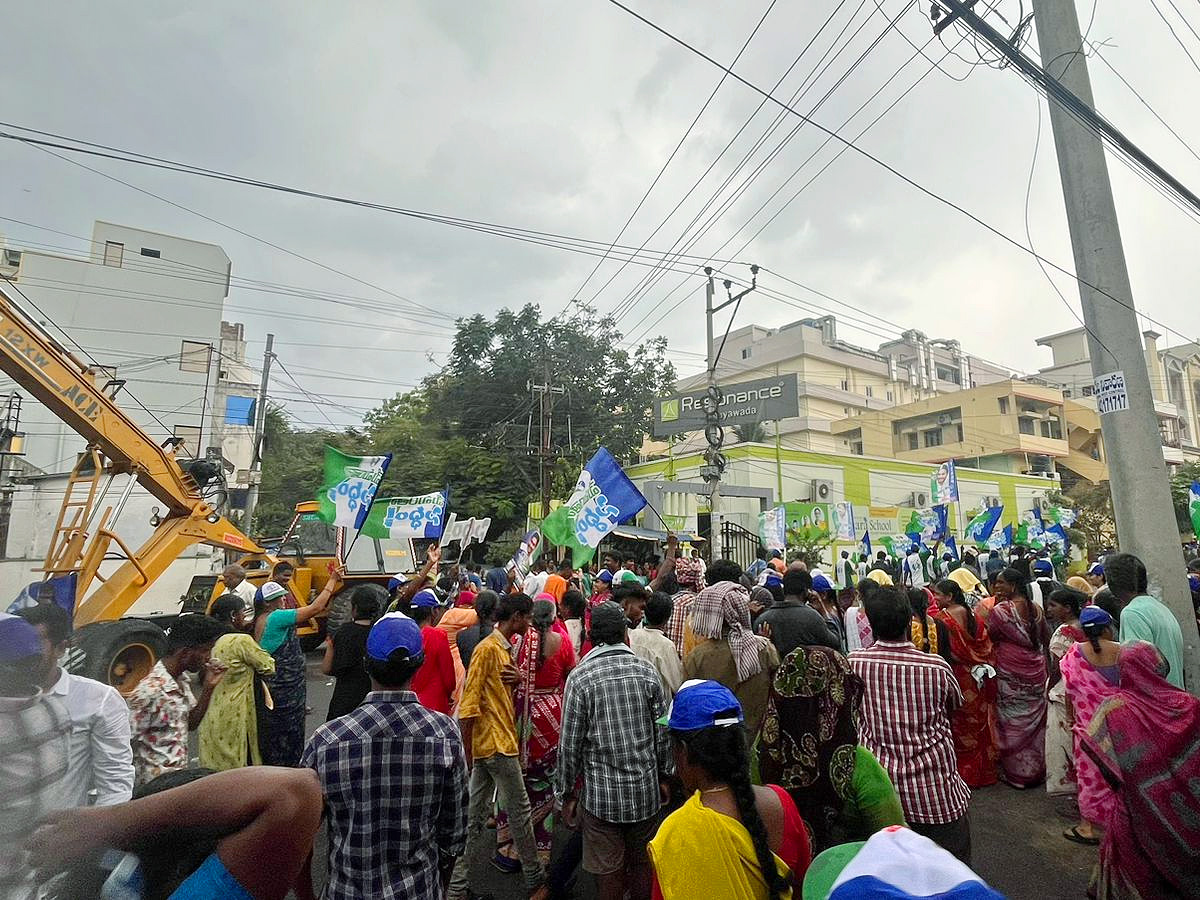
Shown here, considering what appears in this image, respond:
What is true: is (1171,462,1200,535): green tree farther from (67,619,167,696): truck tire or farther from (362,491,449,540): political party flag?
(67,619,167,696): truck tire

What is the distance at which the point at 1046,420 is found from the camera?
37125 millimetres

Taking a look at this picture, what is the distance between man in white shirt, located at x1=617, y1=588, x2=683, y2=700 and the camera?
4273mm

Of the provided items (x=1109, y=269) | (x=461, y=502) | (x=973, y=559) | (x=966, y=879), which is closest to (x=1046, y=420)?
(x=973, y=559)

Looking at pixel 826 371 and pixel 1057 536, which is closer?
pixel 1057 536

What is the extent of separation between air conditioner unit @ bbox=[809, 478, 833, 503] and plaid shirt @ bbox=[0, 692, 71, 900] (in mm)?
23857

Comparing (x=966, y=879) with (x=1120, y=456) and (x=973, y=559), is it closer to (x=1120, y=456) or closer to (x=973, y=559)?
(x=1120, y=456)

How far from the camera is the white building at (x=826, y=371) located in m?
40.7

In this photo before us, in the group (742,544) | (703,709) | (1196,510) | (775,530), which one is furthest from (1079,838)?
(742,544)

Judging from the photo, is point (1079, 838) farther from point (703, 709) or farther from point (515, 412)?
point (515, 412)

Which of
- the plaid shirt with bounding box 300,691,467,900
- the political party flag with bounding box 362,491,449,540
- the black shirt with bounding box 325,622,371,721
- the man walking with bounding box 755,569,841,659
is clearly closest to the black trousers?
the man walking with bounding box 755,569,841,659

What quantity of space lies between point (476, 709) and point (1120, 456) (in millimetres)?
5102

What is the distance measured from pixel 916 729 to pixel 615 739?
4.49 feet

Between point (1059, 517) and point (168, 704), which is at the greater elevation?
point (1059, 517)

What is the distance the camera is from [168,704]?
3.05 m
